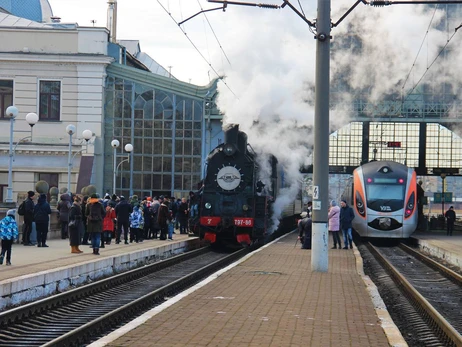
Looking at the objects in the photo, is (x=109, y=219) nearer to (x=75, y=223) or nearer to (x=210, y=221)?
(x=210, y=221)

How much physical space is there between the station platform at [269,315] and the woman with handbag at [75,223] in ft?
14.9

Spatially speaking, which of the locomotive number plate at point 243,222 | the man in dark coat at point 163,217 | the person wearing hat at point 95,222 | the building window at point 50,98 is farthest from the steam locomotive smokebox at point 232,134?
the building window at point 50,98

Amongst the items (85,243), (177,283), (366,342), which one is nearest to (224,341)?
(366,342)

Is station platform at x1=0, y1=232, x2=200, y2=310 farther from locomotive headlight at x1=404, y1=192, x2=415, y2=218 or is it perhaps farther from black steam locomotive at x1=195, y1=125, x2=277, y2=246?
locomotive headlight at x1=404, y1=192, x2=415, y2=218

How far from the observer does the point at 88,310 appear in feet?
46.2

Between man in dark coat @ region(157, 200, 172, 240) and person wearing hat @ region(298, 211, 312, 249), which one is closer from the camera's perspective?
person wearing hat @ region(298, 211, 312, 249)

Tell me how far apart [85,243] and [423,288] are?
1118 cm

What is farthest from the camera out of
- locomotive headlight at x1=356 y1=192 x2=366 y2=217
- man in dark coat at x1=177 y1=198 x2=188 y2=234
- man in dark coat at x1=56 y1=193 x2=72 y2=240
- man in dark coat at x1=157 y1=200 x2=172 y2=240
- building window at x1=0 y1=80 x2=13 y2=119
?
building window at x1=0 y1=80 x2=13 y2=119

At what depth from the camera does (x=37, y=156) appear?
40875 mm

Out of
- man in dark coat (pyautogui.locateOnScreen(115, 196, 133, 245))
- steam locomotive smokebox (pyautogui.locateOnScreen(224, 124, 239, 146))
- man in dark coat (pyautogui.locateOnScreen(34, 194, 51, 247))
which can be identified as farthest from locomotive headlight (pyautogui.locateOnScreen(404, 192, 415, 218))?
man in dark coat (pyautogui.locateOnScreen(34, 194, 51, 247))

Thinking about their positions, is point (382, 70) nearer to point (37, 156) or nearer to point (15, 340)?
point (37, 156)

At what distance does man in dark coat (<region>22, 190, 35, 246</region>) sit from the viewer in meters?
22.5

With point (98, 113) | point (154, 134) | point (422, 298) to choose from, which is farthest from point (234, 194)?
point (98, 113)

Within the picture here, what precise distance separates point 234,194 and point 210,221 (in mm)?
1171
